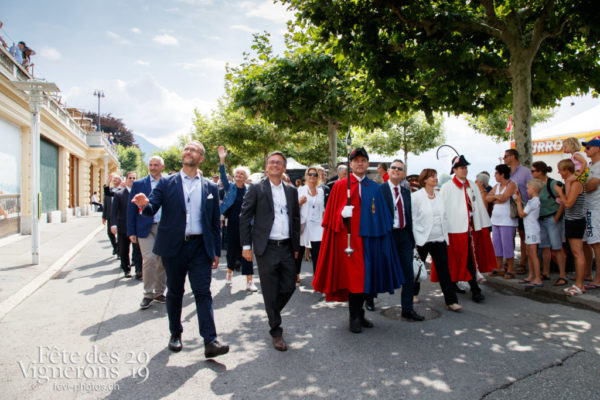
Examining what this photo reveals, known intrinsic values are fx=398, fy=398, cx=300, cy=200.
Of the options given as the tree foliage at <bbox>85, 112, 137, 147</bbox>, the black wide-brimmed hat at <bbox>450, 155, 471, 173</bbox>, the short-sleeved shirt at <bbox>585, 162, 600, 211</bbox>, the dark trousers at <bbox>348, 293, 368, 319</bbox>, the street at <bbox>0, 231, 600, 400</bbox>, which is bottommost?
the street at <bbox>0, 231, 600, 400</bbox>

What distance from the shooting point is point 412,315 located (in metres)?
4.97

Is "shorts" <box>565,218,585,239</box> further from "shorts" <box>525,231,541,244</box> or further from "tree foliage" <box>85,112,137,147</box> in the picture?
"tree foliage" <box>85,112,137,147</box>

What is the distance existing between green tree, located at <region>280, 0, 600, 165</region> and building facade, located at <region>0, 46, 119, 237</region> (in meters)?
6.84

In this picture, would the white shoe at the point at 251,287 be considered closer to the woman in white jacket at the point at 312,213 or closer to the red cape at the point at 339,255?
the woman in white jacket at the point at 312,213

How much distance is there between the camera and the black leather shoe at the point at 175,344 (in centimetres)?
396

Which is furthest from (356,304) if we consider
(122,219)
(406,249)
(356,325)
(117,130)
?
(117,130)

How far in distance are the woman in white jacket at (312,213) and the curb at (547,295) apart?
3.10 meters

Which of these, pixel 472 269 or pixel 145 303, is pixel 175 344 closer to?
pixel 145 303

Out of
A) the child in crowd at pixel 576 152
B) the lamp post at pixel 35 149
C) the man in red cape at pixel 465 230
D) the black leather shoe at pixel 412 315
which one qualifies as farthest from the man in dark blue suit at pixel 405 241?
the lamp post at pixel 35 149

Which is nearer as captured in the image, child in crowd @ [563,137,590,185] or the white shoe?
child in crowd @ [563,137,590,185]

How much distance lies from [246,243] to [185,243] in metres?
0.65

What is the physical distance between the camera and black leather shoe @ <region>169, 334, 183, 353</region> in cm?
396

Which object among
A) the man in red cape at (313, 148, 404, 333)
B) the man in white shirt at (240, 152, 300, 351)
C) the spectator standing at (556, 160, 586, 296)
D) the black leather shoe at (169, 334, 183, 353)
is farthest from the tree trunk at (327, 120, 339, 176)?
the black leather shoe at (169, 334, 183, 353)

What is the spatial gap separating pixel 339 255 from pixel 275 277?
827 mm
